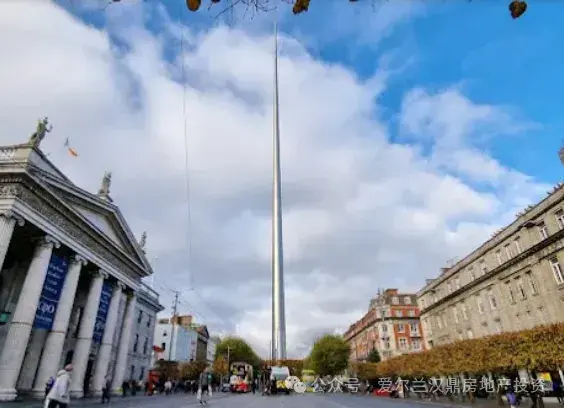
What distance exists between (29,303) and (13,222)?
5.31 meters

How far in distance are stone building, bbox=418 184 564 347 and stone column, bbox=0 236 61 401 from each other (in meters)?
39.9

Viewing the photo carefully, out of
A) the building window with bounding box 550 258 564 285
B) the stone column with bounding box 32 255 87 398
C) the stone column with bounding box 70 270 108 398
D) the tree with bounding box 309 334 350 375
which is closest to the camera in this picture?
the stone column with bounding box 32 255 87 398

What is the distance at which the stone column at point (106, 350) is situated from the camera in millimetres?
31791

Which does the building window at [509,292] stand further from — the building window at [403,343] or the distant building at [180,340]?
the distant building at [180,340]

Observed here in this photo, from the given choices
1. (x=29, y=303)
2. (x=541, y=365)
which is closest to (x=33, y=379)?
(x=29, y=303)

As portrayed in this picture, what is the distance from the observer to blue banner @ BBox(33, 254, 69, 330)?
23969 mm

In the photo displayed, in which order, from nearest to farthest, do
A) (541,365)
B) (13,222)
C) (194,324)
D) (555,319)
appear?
(13,222) → (541,365) → (555,319) → (194,324)

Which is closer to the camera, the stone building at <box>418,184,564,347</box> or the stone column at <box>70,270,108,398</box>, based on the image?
the stone column at <box>70,270,108,398</box>

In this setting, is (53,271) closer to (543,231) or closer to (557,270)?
(557,270)

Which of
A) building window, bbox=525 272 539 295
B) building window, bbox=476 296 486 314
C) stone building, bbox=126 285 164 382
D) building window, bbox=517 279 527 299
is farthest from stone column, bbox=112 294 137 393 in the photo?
building window, bbox=525 272 539 295

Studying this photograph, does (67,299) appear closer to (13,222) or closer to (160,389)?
(13,222)

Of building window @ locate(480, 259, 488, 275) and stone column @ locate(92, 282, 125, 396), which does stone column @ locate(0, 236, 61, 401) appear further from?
building window @ locate(480, 259, 488, 275)

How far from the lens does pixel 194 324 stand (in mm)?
108125

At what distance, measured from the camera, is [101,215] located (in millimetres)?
32688
